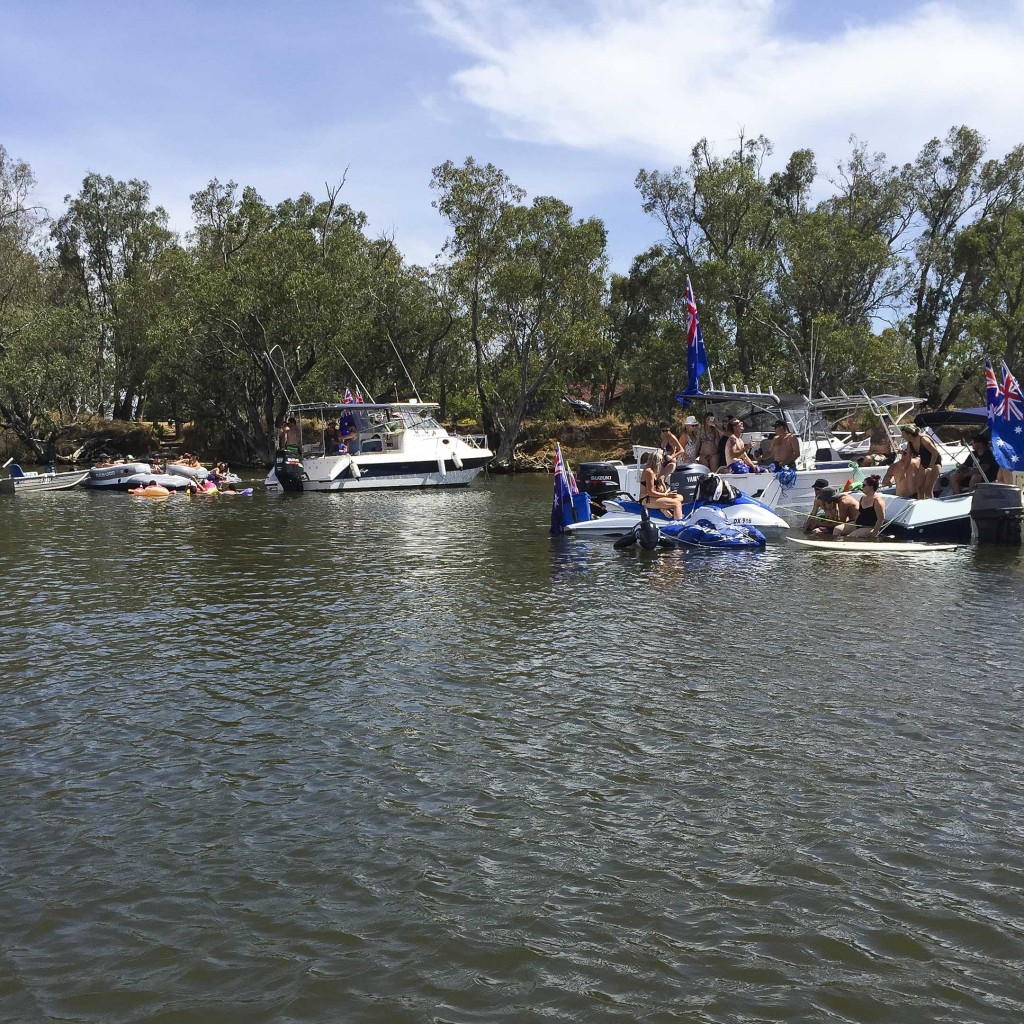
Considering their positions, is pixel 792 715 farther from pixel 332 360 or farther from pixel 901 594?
pixel 332 360

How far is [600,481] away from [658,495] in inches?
179

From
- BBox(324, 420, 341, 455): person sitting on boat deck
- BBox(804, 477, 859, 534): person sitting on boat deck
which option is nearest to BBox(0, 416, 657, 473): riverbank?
BBox(324, 420, 341, 455): person sitting on boat deck

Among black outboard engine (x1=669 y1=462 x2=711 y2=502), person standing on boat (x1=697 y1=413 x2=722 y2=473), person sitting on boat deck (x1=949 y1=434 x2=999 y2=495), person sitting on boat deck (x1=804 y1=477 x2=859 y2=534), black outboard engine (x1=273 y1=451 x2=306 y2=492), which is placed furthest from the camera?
black outboard engine (x1=273 y1=451 x2=306 y2=492)

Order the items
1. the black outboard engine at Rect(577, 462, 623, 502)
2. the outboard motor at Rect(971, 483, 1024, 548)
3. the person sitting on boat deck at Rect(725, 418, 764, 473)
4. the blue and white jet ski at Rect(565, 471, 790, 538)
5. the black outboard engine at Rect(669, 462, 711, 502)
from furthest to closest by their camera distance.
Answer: the black outboard engine at Rect(577, 462, 623, 502) → the person sitting on boat deck at Rect(725, 418, 764, 473) → the black outboard engine at Rect(669, 462, 711, 502) → the blue and white jet ski at Rect(565, 471, 790, 538) → the outboard motor at Rect(971, 483, 1024, 548)

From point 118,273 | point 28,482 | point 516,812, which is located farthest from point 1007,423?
point 118,273

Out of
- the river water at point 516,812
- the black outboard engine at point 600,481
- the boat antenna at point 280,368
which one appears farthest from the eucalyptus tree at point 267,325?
the river water at point 516,812

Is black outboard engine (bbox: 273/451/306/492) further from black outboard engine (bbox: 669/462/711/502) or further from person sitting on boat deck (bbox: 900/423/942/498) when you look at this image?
person sitting on boat deck (bbox: 900/423/942/498)

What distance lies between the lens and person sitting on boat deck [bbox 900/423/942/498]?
20.0 m

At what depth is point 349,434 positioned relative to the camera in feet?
139

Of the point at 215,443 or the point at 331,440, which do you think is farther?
the point at 215,443

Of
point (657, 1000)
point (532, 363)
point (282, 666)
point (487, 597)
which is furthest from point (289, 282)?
point (657, 1000)

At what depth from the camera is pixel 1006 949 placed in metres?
5.14

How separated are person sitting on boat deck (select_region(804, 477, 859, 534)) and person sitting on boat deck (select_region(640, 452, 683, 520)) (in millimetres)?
2873

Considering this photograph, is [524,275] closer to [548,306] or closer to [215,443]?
[548,306]
